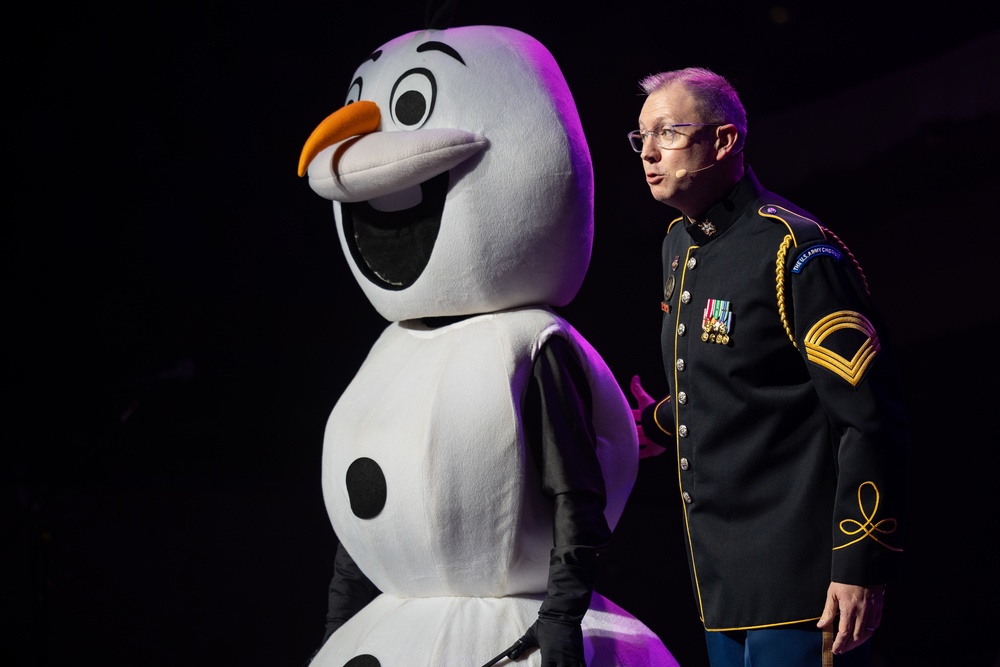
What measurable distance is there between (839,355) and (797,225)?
230 mm

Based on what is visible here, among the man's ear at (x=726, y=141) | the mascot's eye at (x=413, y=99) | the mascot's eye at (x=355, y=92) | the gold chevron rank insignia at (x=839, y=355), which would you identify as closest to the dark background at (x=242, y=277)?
the mascot's eye at (x=355, y=92)

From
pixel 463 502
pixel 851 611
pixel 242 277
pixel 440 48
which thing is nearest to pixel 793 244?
pixel 851 611

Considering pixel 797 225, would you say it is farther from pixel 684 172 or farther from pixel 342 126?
pixel 342 126

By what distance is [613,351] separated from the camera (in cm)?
295

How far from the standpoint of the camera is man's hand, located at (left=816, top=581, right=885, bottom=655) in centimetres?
146

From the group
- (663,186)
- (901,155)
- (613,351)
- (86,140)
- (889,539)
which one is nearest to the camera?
(889,539)

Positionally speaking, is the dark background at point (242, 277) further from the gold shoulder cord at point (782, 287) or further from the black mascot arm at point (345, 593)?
the gold shoulder cord at point (782, 287)

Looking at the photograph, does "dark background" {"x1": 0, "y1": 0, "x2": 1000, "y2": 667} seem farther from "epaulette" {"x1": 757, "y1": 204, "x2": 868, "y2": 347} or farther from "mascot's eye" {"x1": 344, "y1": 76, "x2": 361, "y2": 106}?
"epaulette" {"x1": 757, "y1": 204, "x2": 868, "y2": 347}

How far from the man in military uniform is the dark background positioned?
41.3 inches

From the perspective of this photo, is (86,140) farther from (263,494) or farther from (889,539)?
(889,539)

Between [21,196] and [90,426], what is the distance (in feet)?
2.39

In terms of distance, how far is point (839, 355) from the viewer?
4.88 ft

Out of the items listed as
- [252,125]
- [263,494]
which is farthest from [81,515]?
[252,125]

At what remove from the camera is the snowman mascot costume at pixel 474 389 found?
1.85 m
